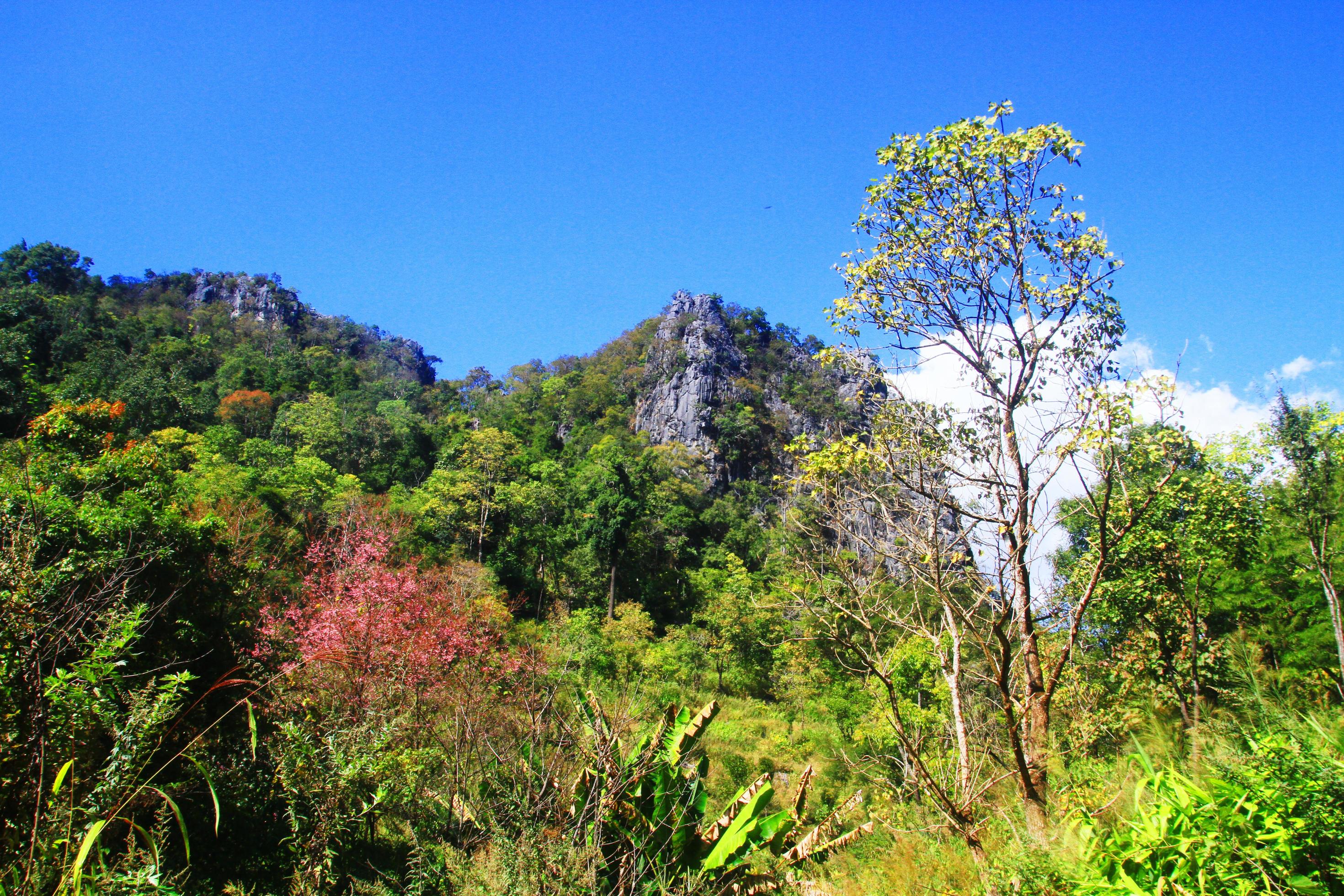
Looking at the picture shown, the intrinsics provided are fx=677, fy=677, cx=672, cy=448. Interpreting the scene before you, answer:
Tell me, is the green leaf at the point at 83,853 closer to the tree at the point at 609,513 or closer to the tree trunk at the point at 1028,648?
the tree trunk at the point at 1028,648

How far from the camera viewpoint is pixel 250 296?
6362 centimetres

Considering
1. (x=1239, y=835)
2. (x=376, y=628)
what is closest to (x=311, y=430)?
(x=376, y=628)

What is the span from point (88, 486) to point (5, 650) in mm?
9288

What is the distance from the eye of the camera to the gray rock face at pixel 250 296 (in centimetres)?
6178

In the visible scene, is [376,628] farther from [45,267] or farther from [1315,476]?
[45,267]

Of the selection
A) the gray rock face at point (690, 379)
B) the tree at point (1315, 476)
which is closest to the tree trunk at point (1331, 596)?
the tree at point (1315, 476)

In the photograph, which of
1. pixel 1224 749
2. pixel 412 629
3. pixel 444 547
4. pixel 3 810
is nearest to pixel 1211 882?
pixel 1224 749

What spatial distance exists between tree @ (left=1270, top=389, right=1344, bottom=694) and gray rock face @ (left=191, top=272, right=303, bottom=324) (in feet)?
221

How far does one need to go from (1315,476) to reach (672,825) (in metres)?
12.3

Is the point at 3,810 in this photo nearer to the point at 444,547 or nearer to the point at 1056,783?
the point at 1056,783

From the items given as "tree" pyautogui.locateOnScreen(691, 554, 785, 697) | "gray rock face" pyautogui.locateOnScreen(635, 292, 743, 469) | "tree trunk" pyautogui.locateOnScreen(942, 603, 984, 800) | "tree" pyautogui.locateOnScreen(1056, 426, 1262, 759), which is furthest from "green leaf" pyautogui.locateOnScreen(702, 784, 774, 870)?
"gray rock face" pyautogui.locateOnScreen(635, 292, 743, 469)

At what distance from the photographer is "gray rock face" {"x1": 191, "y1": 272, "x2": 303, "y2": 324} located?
61781 mm

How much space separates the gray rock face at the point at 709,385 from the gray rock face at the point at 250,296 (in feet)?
112

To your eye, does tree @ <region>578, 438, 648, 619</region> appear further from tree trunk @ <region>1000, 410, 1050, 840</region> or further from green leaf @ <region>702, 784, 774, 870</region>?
tree trunk @ <region>1000, 410, 1050, 840</region>
